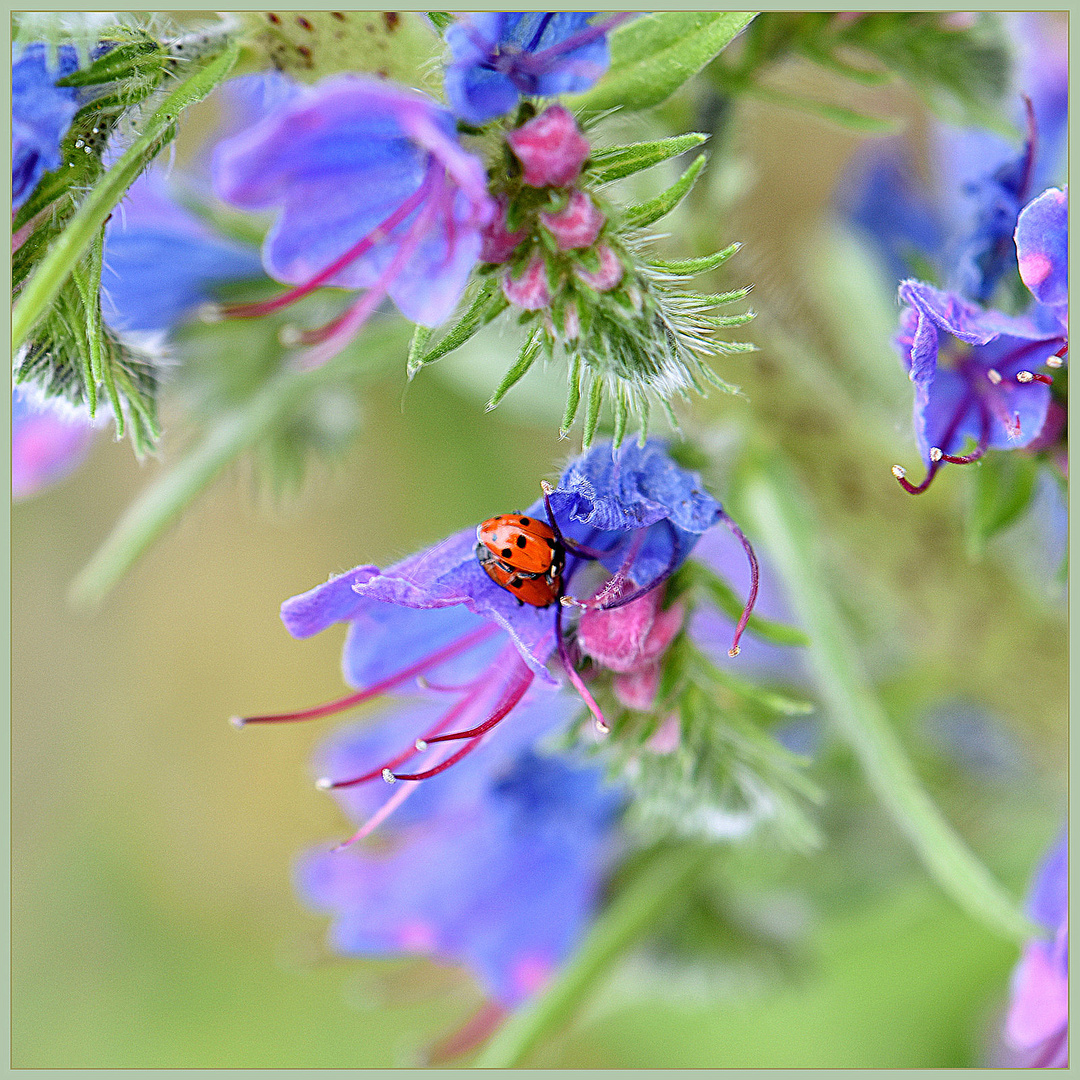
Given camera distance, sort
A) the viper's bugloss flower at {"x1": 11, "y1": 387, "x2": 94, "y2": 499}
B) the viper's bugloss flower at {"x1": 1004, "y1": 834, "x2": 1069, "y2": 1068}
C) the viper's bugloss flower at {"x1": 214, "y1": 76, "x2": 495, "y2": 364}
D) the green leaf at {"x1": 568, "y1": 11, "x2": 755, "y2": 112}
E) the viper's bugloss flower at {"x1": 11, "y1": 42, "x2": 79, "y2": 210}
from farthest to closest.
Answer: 1. the viper's bugloss flower at {"x1": 11, "y1": 387, "x2": 94, "y2": 499}
2. the viper's bugloss flower at {"x1": 1004, "y1": 834, "x2": 1069, "y2": 1068}
3. the green leaf at {"x1": 568, "y1": 11, "x2": 755, "y2": 112}
4. the viper's bugloss flower at {"x1": 11, "y1": 42, "x2": 79, "y2": 210}
5. the viper's bugloss flower at {"x1": 214, "y1": 76, "x2": 495, "y2": 364}

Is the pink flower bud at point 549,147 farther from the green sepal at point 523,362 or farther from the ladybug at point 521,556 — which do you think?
the ladybug at point 521,556

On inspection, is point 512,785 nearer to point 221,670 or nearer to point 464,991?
point 464,991

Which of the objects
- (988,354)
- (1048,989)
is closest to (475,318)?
(988,354)

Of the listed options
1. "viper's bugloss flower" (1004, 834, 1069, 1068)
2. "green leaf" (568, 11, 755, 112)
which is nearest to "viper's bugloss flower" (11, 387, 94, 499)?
"green leaf" (568, 11, 755, 112)

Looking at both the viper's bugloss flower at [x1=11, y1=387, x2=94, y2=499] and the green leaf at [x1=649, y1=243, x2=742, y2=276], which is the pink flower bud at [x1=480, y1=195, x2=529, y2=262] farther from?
the viper's bugloss flower at [x1=11, y1=387, x2=94, y2=499]

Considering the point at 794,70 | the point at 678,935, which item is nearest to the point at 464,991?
the point at 678,935

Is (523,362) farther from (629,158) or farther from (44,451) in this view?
(44,451)
